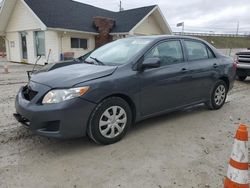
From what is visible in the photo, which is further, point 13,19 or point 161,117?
point 13,19

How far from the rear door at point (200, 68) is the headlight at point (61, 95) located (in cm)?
244

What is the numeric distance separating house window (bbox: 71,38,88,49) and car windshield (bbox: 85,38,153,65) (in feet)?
41.6

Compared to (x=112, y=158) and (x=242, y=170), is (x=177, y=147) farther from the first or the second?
(x=242, y=170)

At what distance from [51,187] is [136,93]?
1861 millimetres

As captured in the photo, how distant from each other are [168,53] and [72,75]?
75.5 inches

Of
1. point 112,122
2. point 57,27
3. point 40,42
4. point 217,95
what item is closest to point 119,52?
point 112,122

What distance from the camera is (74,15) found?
1773 cm

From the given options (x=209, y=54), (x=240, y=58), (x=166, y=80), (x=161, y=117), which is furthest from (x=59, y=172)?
(x=240, y=58)

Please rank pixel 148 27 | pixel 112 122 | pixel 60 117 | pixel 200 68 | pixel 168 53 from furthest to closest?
1. pixel 148 27
2. pixel 200 68
3. pixel 168 53
4. pixel 112 122
5. pixel 60 117

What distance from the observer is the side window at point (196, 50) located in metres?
4.80

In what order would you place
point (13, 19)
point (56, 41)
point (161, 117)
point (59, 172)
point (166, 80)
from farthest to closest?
point (13, 19) < point (56, 41) < point (161, 117) < point (166, 80) < point (59, 172)

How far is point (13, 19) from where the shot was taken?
18234 mm

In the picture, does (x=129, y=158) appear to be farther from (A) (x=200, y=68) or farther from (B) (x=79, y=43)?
(B) (x=79, y=43)

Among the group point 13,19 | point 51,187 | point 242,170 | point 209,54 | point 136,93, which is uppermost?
point 13,19
